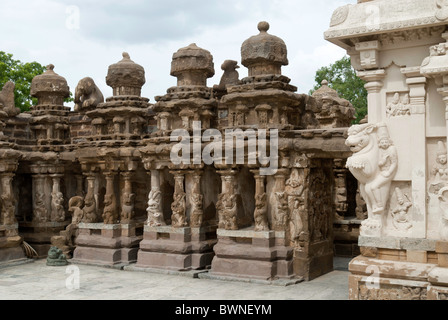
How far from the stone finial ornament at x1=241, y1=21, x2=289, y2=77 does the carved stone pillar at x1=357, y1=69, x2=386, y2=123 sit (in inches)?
156

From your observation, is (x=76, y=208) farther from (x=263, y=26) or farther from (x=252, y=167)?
(x=263, y=26)

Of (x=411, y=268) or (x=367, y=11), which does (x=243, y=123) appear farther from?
(x=411, y=268)

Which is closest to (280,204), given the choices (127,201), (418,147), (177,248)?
(177,248)

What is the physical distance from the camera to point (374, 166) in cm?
607

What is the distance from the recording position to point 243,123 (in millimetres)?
10195

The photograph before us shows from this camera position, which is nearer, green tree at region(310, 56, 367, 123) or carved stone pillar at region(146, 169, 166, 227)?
carved stone pillar at region(146, 169, 166, 227)

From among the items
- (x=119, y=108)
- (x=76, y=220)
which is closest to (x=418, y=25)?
(x=119, y=108)

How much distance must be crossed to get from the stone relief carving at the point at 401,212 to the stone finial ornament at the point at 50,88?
1012cm

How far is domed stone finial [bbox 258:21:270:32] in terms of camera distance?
1020 cm

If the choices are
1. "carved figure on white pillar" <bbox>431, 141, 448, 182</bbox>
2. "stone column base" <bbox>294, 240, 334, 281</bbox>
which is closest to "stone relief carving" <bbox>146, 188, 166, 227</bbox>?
"stone column base" <bbox>294, 240, 334, 281</bbox>

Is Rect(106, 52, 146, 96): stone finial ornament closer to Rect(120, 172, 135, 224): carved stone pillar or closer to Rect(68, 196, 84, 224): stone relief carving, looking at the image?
Rect(120, 172, 135, 224): carved stone pillar

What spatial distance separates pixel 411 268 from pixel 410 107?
5.73 ft

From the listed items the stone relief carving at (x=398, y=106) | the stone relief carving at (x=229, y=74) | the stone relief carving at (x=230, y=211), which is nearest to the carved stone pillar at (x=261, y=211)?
the stone relief carving at (x=230, y=211)

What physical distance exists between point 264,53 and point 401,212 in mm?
4858
